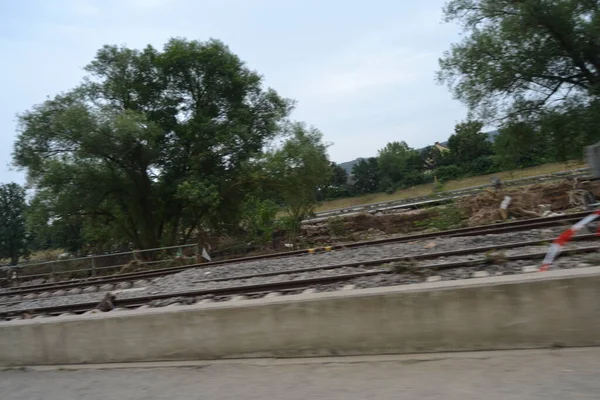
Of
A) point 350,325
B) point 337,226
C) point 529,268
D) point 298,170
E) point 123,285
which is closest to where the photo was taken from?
point 350,325

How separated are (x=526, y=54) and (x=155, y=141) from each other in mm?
18457

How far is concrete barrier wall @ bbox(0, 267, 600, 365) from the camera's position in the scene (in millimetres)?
4562

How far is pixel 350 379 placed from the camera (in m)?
4.56

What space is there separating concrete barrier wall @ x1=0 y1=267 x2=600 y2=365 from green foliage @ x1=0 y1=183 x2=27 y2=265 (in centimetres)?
4493

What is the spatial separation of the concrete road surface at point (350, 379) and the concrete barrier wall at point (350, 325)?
0.14 metres

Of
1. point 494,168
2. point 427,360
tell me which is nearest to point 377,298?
point 427,360

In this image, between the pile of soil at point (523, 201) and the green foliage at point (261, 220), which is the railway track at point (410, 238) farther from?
the green foliage at point (261, 220)

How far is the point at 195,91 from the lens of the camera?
1080 inches

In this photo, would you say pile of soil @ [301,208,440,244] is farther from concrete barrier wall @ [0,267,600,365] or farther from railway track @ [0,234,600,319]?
concrete barrier wall @ [0,267,600,365]

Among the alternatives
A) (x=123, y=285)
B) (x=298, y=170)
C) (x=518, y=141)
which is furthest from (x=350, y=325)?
(x=298, y=170)

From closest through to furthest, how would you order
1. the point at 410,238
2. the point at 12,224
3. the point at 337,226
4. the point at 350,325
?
the point at 350,325 < the point at 410,238 < the point at 337,226 < the point at 12,224

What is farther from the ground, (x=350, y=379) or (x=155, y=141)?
(x=155, y=141)

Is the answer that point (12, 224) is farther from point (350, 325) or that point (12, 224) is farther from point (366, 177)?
point (350, 325)

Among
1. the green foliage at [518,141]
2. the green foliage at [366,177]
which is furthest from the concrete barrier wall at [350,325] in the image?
the green foliage at [366,177]
